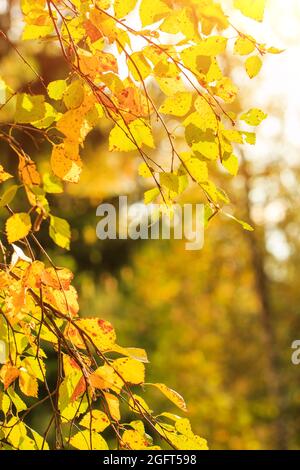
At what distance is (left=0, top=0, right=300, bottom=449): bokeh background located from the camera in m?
6.78

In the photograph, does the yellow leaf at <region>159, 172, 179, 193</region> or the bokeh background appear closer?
the yellow leaf at <region>159, 172, 179, 193</region>

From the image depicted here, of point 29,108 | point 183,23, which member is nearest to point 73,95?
point 29,108

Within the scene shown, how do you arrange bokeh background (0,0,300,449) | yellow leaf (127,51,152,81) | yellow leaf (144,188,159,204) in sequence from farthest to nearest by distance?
bokeh background (0,0,300,449), yellow leaf (144,188,159,204), yellow leaf (127,51,152,81)

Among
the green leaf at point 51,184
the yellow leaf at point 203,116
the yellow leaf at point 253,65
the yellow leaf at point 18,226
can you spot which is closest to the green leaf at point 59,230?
the green leaf at point 51,184

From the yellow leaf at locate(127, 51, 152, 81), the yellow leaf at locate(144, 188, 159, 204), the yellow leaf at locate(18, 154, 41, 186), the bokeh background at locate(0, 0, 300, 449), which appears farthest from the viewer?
the bokeh background at locate(0, 0, 300, 449)

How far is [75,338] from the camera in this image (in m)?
1.16

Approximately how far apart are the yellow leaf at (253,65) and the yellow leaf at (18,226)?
0.40 metres

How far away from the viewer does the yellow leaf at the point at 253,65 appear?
103cm

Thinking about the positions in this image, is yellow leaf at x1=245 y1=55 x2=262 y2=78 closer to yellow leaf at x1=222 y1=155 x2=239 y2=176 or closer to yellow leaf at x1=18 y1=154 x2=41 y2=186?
yellow leaf at x1=222 y1=155 x2=239 y2=176

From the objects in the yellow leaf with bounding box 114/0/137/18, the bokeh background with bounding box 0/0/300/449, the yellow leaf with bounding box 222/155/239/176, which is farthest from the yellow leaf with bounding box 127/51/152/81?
the bokeh background with bounding box 0/0/300/449

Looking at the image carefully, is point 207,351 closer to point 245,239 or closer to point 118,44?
point 245,239

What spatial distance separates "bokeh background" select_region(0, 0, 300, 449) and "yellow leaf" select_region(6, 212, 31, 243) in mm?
4529

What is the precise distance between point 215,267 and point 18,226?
9.30 meters
